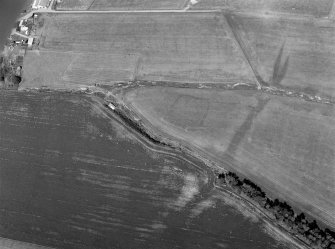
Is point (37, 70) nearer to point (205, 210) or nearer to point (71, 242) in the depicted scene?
point (71, 242)

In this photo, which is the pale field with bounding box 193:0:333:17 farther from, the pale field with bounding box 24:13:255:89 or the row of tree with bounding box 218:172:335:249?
the row of tree with bounding box 218:172:335:249

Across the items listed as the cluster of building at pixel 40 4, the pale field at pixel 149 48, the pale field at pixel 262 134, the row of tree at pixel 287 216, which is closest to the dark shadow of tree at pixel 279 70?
the pale field at pixel 262 134

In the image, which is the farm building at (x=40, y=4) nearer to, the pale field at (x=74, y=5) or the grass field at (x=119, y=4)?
the pale field at (x=74, y=5)

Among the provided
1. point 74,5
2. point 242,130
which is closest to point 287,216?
point 242,130

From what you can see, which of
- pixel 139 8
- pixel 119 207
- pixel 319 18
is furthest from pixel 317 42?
pixel 119 207

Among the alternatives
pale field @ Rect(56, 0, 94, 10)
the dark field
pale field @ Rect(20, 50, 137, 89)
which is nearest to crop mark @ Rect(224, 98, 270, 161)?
the dark field
